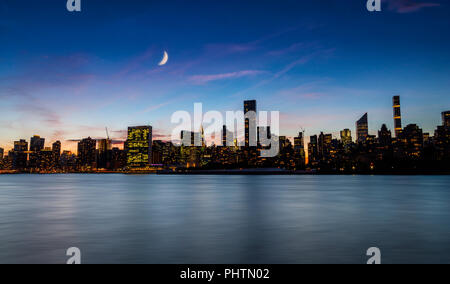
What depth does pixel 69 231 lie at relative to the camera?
20.8 m

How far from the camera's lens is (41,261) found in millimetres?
13719
